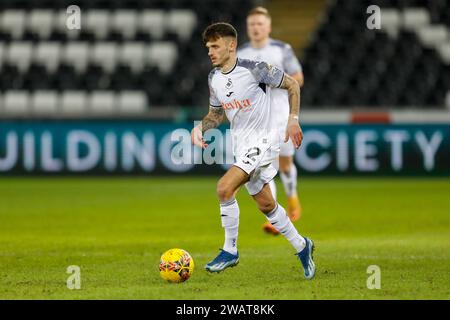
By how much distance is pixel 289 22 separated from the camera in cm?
2322

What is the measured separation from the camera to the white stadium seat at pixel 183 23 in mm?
22328

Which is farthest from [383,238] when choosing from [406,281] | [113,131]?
[113,131]

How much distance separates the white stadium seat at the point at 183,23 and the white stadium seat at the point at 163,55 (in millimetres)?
469

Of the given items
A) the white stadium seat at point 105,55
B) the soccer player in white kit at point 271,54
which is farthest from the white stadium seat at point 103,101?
the soccer player in white kit at point 271,54

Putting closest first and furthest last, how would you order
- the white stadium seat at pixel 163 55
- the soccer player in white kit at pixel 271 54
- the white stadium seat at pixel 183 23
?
the soccer player in white kit at pixel 271 54 < the white stadium seat at pixel 163 55 < the white stadium seat at pixel 183 23

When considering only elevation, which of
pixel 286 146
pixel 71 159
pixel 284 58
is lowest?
pixel 71 159

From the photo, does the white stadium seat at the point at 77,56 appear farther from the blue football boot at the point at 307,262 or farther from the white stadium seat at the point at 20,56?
the blue football boot at the point at 307,262

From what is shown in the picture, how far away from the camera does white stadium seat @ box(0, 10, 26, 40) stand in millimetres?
22688

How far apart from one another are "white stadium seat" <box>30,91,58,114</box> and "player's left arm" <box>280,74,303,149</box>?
13.2 m

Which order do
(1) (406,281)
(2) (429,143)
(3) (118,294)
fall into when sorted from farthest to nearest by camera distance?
(2) (429,143) → (1) (406,281) → (3) (118,294)

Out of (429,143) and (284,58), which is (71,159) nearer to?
(429,143)

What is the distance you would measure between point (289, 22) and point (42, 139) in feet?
24.9

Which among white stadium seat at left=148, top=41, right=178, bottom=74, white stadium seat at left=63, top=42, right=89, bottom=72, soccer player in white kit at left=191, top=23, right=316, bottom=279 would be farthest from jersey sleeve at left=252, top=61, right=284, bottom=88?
white stadium seat at left=63, top=42, right=89, bottom=72

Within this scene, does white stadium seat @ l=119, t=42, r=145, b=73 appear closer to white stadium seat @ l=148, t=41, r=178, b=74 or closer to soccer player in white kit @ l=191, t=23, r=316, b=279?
white stadium seat @ l=148, t=41, r=178, b=74
